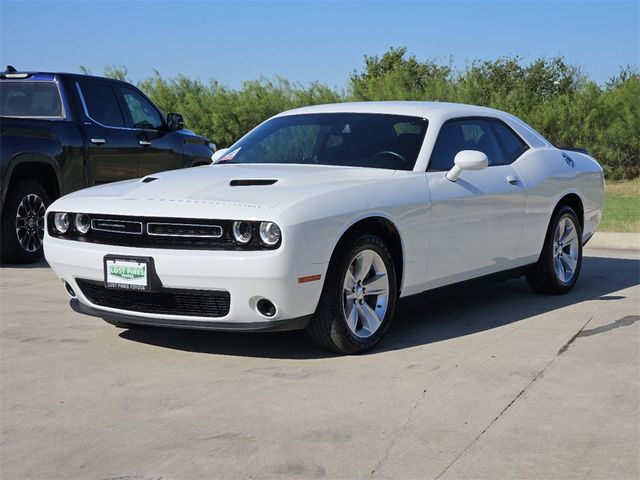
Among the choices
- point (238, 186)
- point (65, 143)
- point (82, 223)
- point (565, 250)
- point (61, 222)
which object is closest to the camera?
point (238, 186)

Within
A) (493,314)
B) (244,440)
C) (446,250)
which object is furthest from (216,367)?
(493,314)

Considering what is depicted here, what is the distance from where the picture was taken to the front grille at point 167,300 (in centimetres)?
570

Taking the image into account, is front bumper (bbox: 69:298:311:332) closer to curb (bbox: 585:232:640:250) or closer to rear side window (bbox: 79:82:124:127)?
rear side window (bbox: 79:82:124:127)

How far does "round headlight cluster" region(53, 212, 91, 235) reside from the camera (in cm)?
620

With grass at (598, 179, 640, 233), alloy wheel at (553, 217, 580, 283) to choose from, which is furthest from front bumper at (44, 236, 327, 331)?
grass at (598, 179, 640, 233)

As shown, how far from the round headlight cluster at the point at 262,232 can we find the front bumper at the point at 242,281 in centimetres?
6

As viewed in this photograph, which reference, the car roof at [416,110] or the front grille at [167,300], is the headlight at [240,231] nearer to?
the front grille at [167,300]

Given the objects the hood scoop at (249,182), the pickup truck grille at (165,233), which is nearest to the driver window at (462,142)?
the hood scoop at (249,182)

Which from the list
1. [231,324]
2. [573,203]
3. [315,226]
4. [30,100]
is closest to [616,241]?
[573,203]

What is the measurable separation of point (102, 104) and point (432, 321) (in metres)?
5.64

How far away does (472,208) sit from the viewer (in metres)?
6.94

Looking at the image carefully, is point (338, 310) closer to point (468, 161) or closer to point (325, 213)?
point (325, 213)

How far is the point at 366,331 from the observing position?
6.13m

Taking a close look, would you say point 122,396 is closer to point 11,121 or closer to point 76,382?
point 76,382
